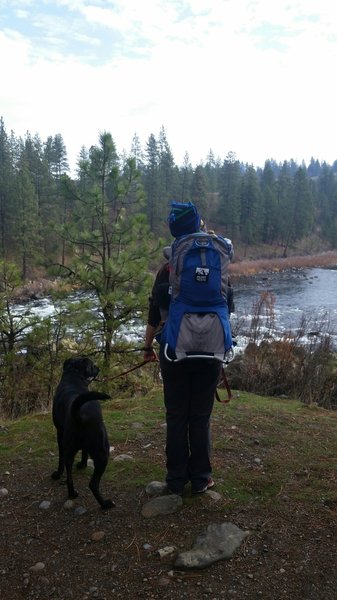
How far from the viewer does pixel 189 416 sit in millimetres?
3191

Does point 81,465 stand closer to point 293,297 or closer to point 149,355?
point 149,355

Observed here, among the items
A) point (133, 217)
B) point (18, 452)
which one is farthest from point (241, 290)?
point (18, 452)

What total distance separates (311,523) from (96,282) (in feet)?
24.0

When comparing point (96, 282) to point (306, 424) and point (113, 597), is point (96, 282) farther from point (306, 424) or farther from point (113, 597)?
point (113, 597)

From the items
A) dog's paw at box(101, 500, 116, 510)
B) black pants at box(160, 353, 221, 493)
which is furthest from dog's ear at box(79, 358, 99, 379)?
dog's paw at box(101, 500, 116, 510)

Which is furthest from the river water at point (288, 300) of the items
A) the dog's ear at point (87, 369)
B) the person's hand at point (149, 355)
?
the person's hand at point (149, 355)

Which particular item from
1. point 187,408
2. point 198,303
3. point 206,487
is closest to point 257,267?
point 206,487

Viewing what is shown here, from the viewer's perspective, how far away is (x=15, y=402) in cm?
779

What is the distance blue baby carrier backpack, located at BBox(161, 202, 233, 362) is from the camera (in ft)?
9.33

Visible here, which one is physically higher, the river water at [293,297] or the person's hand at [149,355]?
the person's hand at [149,355]

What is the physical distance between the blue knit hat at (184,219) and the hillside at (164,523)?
6.59 feet

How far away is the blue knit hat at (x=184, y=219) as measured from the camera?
119 inches

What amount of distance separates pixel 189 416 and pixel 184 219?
→ 4.77 ft

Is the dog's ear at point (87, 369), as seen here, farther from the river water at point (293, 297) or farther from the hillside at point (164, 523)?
the river water at point (293, 297)
